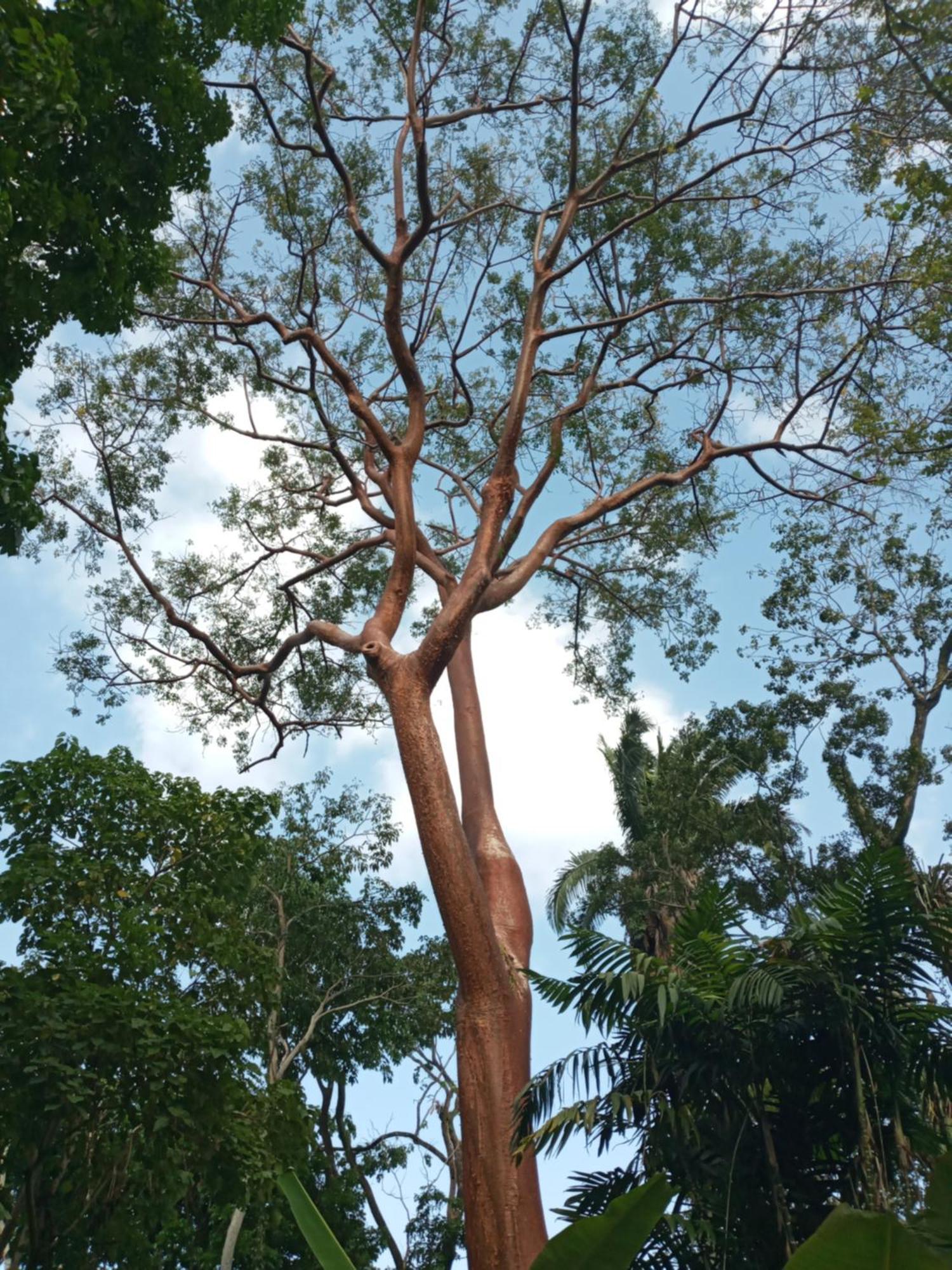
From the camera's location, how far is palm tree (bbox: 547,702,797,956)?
14.3 m

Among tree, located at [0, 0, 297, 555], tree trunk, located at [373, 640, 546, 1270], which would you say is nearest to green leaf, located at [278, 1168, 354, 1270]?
tree trunk, located at [373, 640, 546, 1270]

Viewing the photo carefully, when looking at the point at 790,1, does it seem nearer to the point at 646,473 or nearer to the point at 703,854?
the point at 646,473

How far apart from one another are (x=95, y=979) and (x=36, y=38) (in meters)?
5.37

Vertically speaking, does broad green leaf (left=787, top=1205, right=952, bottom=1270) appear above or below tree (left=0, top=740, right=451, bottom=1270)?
below

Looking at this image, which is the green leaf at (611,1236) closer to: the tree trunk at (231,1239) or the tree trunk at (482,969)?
the tree trunk at (482,969)

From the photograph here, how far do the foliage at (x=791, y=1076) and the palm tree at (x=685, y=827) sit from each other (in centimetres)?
727

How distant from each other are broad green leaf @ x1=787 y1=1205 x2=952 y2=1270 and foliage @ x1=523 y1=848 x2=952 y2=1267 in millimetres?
1894

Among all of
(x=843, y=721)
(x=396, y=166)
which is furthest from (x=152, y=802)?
(x=843, y=721)

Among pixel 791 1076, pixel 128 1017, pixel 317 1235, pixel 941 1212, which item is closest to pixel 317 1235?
pixel 317 1235

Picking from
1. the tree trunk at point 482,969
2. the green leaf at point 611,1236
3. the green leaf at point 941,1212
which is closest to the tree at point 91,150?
the tree trunk at point 482,969

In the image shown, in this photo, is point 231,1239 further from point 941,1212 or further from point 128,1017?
point 941,1212

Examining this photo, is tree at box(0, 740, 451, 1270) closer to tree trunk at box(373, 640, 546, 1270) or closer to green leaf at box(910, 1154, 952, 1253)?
tree trunk at box(373, 640, 546, 1270)

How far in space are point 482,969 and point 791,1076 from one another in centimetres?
211

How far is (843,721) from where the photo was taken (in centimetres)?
1400
